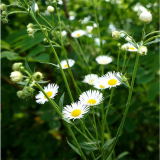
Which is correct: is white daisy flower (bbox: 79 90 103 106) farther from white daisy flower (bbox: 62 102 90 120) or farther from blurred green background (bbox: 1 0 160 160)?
blurred green background (bbox: 1 0 160 160)

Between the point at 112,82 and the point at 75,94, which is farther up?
the point at 75,94

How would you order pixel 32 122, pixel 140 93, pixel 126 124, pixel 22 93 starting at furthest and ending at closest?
pixel 32 122
pixel 140 93
pixel 126 124
pixel 22 93

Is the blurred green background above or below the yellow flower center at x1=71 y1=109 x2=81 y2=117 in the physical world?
above

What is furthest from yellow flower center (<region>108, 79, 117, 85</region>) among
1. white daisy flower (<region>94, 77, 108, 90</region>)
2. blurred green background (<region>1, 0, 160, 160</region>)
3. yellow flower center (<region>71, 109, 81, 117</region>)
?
blurred green background (<region>1, 0, 160, 160</region>)

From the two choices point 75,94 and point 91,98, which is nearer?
point 91,98

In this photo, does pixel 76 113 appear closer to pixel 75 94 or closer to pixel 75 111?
pixel 75 111

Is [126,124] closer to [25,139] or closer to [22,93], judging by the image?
[25,139]

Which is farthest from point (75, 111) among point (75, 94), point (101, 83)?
point (75, 94)

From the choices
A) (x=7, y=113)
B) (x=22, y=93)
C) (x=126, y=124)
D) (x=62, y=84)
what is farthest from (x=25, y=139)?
(x=22, y=93)
